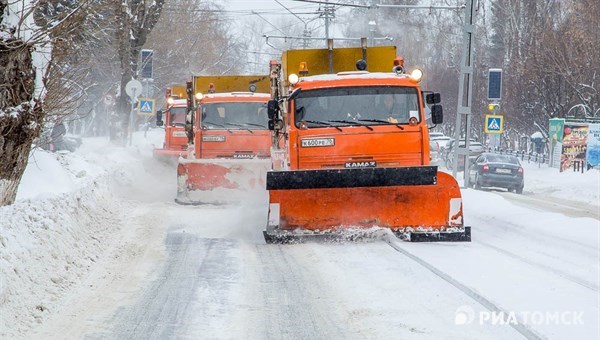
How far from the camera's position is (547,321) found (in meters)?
7.03

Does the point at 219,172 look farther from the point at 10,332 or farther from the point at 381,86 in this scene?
the point at 10,332

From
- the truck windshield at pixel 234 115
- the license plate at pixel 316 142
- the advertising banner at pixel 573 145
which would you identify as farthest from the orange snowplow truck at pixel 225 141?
the advertising banner at pixel 573 145

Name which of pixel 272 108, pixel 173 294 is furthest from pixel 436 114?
pixel 173 294

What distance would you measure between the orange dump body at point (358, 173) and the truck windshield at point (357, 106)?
15 millimetres

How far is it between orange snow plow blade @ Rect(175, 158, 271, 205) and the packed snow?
7.44ft

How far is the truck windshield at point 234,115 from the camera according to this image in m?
19.6

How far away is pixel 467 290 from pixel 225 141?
11829 millimetres

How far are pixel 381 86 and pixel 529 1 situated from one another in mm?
42843

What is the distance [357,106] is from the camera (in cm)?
1283

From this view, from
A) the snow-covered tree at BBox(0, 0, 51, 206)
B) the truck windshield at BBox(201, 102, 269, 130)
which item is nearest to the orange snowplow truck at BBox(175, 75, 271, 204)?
the truck windshield at BBox(201, 102, 269, 130)

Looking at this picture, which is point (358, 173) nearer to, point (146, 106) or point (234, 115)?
point (234, 115)

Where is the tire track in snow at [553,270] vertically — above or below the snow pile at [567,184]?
above

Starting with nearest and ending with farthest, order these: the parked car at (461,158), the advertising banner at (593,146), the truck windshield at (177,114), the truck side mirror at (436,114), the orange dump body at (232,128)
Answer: the truck side mirror at (436,114), the orange dump body at (232,128), the truck windshield at (177,114), the advertising banner at (593,146), the parked car at (461,158)

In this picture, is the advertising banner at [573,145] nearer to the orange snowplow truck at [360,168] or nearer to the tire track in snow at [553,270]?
the orange snowplow truck at [360,168]
